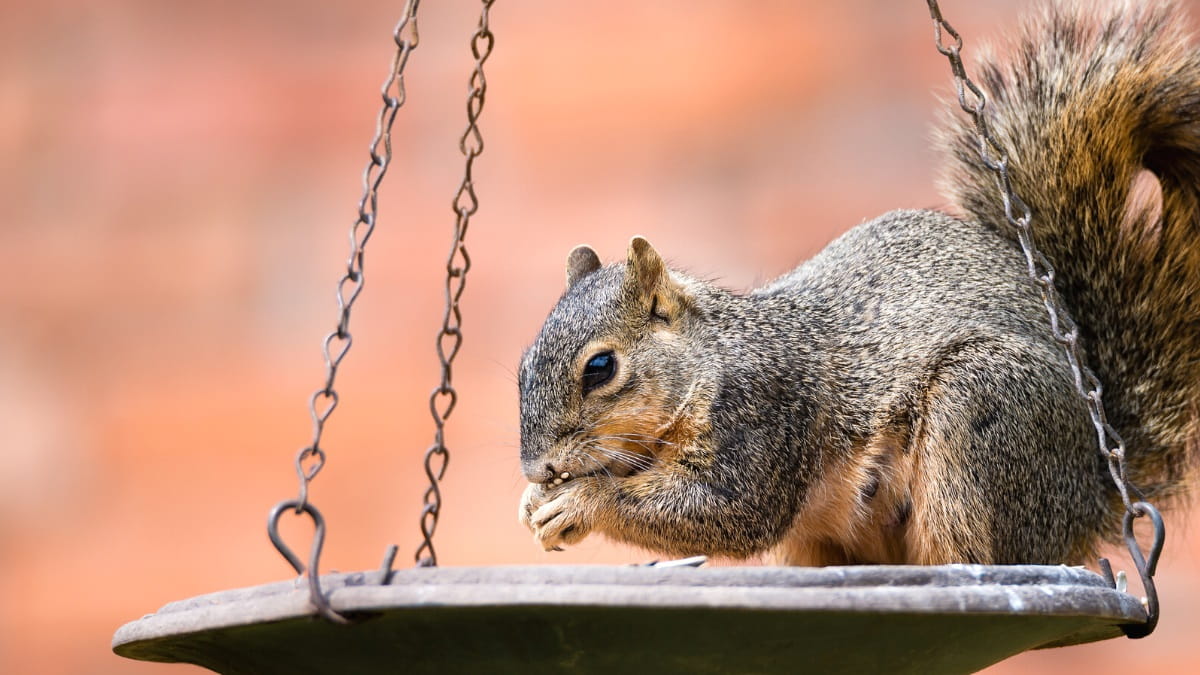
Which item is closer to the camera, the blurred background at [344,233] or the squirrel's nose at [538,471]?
the squirrel's nose at [538,471]

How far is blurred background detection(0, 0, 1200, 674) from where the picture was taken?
8.52ft

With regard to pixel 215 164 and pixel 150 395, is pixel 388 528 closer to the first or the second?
pixel 150 395

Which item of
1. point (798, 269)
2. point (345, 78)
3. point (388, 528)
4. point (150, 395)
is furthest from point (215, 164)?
point (798, 269)

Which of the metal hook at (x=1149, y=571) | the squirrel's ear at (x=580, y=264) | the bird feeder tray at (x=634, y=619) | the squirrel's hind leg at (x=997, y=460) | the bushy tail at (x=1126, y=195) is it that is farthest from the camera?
the squirrel's ear at (x=580, y=264)

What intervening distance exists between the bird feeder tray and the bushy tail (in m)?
0.57

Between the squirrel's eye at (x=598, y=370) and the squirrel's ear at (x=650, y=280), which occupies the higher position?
the squirrel's ear at (x=650, y=280)

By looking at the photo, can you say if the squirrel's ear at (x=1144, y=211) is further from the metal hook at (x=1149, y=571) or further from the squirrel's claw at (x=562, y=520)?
the squirrel's claw at (x=562, y=520)

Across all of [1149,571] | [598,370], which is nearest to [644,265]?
[598,370]

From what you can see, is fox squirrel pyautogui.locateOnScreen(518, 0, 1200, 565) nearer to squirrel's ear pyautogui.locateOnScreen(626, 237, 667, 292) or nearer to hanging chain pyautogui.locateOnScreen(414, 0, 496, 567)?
squirrel's ear pyautogui.locateOnScreen(626, 237, 667, 292)

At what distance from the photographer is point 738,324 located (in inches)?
59.6

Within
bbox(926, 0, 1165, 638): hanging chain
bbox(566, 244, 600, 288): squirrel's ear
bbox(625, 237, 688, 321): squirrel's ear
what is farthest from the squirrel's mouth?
bbox(926, 0, 1165, 638): hanging chain

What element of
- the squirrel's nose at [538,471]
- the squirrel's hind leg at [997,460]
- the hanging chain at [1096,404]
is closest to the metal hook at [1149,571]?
the hanging chain at [1096,404]

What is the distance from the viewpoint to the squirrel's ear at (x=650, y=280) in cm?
147

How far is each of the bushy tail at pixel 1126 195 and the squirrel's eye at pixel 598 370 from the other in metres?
0.52
